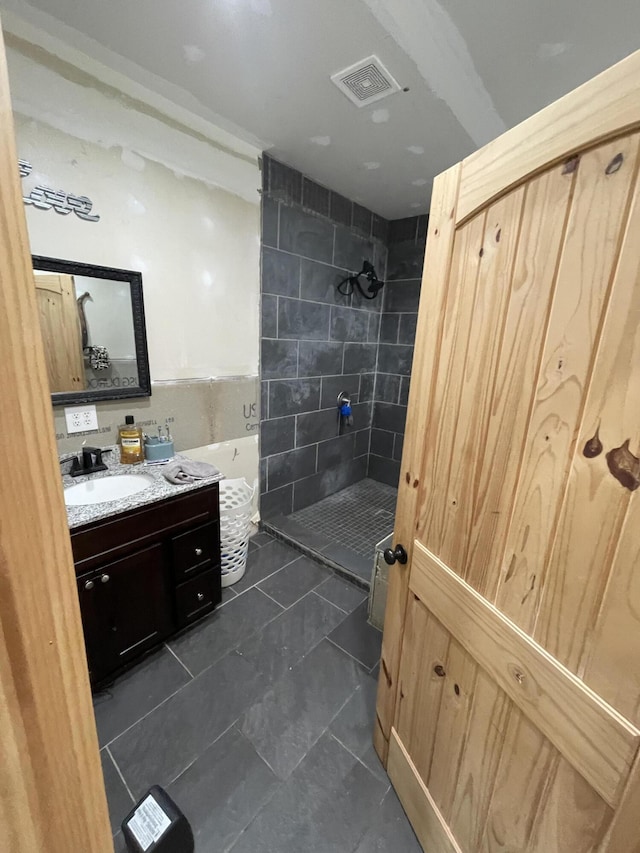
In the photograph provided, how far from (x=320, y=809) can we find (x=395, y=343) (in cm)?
289

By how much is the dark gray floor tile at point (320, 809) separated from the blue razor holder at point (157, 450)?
134cm

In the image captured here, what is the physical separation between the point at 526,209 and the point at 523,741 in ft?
3.39

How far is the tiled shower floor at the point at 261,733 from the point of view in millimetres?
1059

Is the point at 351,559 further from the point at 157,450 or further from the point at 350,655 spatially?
the point at 157,450

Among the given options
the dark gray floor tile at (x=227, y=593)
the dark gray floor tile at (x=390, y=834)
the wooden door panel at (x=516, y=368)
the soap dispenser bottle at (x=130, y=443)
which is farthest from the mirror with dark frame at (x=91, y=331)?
the dark gray floor tile at (x=390, y=834)

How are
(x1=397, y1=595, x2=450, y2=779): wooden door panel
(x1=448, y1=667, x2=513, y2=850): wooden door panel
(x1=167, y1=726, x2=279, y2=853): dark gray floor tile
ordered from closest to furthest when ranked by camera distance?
(x1=448, y1=667, x2=513, y2=850): wooden door panel, (x1=397, y1=595, x2=450, y2=779): wooden door panel, (x1=167, y1=726, x2=279, y2=853): dark gray floor tile

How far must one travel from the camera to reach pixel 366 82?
1379 mm

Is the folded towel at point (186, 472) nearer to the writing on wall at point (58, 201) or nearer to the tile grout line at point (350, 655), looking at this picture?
the tile grout line at point (350, 655)

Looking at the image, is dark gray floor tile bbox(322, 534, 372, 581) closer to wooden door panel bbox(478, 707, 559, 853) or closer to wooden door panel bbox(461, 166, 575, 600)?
wooden door panel bbox(478, 707, 559, 853)

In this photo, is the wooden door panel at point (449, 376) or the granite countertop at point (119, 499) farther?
the granite countertop at point (119, 499)

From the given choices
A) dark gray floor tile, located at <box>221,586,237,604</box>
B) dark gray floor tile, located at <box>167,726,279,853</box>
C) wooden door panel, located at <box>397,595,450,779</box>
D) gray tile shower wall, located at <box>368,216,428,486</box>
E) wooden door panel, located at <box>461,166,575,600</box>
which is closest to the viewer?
wooden door panel, located at <box>461,166,575,600</box>

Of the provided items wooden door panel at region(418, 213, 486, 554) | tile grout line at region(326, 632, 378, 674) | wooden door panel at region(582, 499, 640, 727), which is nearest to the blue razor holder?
tile grout line at region(326, 632, 378, 674)

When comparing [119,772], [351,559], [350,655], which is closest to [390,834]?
[350,655]

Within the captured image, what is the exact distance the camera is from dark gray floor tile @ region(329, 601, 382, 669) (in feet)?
Result: 5.29
